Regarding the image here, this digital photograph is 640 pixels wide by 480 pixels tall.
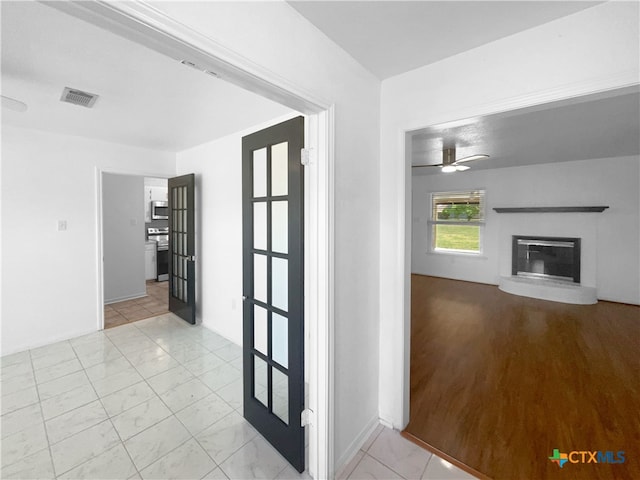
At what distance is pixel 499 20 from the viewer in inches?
53.1

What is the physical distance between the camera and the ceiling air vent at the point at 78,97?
212 centimetres

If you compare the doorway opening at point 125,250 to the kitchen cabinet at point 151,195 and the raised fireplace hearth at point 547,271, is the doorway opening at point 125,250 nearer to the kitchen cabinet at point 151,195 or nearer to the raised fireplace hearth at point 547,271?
the kitchen cabinet at point 151,195

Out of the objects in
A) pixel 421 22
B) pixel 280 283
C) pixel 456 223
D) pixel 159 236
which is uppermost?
pixel 421 22

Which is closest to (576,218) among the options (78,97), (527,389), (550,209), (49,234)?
(550,209)

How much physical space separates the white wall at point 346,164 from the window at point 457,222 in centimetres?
534

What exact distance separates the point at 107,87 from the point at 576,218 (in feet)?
23.1

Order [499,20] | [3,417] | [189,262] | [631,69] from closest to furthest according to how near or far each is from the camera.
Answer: [631,69]
[499,20]
[3,417]
[189,262]

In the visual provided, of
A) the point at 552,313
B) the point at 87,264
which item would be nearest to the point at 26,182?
the point at 87,264

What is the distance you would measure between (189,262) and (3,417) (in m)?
2.10

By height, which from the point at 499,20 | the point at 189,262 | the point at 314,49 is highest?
the point at 499,20

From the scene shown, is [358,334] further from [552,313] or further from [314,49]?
[552,313]

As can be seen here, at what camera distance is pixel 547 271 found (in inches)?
212

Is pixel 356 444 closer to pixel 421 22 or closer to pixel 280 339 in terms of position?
pixel 280 339

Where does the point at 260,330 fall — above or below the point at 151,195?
below
